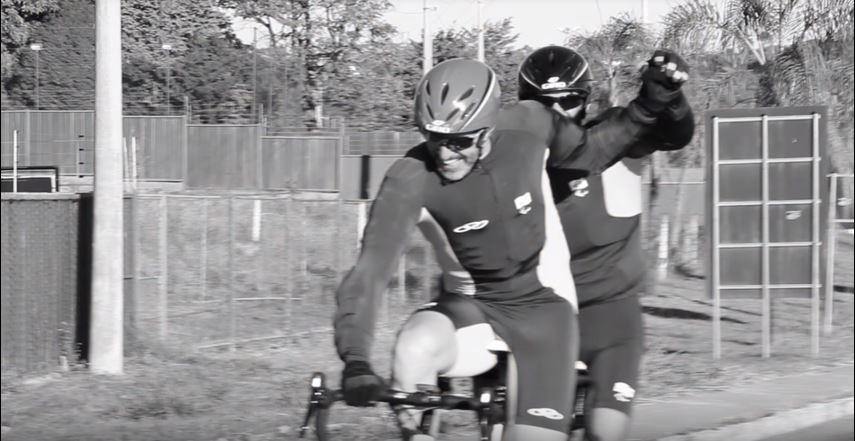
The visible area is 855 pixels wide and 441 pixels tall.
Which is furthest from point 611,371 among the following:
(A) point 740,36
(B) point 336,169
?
(B) point 336,169

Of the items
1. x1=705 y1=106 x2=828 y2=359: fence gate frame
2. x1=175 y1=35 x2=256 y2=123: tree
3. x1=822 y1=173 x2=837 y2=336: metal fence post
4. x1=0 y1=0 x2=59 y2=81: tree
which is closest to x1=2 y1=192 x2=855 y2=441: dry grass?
x1=822 y1=173 x2=837 y2=336: metal fence post

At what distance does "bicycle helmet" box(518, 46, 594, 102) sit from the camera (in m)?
5.18

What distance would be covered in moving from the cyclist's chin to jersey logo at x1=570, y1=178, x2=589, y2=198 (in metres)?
1.19

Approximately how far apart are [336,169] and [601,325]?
935cm

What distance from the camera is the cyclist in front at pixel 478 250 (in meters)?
3.89

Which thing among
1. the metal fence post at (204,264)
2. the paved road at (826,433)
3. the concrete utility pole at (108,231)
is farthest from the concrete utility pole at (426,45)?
the metal fence post at (204,264)

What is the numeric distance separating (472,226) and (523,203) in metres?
0.20

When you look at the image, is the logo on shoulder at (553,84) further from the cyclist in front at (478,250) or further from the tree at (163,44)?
the tree at (163,44)

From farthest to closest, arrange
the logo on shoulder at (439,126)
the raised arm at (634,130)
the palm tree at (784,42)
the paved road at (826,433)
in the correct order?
1. the palm tree at (784,42)
2. the paved road at (826,433)
3. the raised arm at (634,130)
4. the logo on shoulder at (439,126)

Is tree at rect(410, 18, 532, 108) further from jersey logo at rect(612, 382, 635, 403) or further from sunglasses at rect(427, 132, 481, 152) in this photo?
sunglasses at rect(427, 132, 481, 152)

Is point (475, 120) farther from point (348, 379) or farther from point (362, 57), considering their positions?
point (362, 57)

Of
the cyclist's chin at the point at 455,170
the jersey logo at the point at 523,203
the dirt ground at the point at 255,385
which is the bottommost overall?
the dirt ground at the point at 255,385

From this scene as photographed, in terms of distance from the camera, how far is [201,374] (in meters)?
11.3

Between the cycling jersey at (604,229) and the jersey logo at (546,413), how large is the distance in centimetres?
127
